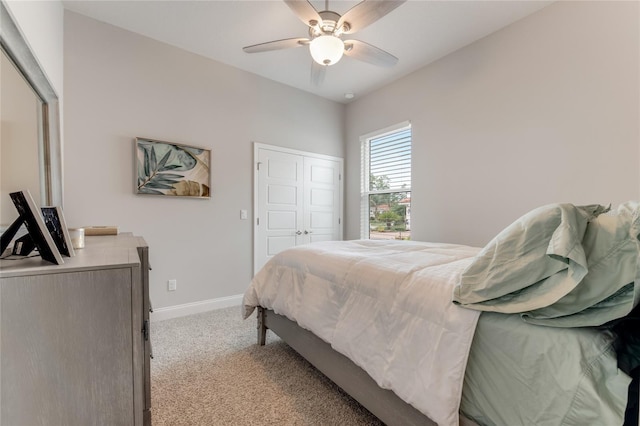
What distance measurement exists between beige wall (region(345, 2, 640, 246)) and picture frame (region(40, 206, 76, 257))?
309cm

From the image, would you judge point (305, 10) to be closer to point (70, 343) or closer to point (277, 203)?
point (70, 343)

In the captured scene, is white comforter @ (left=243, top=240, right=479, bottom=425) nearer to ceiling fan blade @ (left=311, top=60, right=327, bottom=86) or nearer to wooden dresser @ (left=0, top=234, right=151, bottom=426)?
wooden dresser @ (left=0, top=234, right=151, bottom=426)

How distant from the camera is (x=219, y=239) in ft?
10.6

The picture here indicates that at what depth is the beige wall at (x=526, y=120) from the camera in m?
2.03

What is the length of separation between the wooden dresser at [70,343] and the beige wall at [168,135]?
6.97 feet

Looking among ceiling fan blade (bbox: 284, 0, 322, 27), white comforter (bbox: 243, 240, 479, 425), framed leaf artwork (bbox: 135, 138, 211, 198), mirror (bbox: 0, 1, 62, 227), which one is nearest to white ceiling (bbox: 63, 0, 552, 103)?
ceiling fan blade (bbox: 284, 0, 322, 27)

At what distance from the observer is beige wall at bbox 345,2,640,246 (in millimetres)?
2029

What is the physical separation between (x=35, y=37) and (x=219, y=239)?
7.11 ft

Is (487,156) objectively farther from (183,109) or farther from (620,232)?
(183,109)

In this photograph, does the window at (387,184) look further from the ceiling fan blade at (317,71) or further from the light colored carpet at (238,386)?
the light colored carpet at (238,386)

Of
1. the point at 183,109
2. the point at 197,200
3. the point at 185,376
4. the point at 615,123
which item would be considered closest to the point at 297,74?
the point at 183,109

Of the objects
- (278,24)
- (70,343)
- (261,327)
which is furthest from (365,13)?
(261,327)

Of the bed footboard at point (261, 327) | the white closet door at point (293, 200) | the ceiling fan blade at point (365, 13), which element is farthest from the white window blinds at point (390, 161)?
the bed footboard at point (261, 327)

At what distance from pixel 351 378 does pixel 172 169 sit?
261 centimetres
